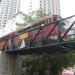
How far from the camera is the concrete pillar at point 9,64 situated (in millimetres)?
15305

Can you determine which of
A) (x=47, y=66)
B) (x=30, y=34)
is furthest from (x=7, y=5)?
(x=30, y=34)

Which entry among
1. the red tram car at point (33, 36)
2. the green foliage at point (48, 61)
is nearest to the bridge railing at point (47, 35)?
the red tram car at point (33, 36)

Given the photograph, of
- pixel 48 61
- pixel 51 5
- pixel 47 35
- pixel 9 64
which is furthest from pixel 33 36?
pixel 51 5

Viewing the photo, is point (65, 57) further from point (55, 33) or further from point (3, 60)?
point (55, 33)

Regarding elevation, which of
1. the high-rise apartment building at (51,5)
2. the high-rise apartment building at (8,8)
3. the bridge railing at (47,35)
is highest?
the high-rise apartment building at (8,8)

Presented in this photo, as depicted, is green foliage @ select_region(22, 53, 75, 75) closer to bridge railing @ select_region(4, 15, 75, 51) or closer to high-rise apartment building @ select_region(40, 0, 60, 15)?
bridge railing @ select_region(4, 15, 75, 51)

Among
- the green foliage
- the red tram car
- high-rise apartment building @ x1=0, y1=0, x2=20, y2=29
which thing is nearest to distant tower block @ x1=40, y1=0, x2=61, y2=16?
high-rise apartment building @ x1=0, y1=0, x2=20, y2=29

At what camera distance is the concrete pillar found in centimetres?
1530

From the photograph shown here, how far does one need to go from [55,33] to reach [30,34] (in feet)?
6.54

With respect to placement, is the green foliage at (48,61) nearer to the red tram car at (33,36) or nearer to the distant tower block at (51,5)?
the red tram car at (33,36)

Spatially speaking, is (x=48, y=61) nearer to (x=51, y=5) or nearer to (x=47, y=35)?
(x=47, y=35)

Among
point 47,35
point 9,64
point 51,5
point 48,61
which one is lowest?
point 9,64

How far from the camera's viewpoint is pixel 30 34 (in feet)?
39.7

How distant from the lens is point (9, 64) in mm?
15719
